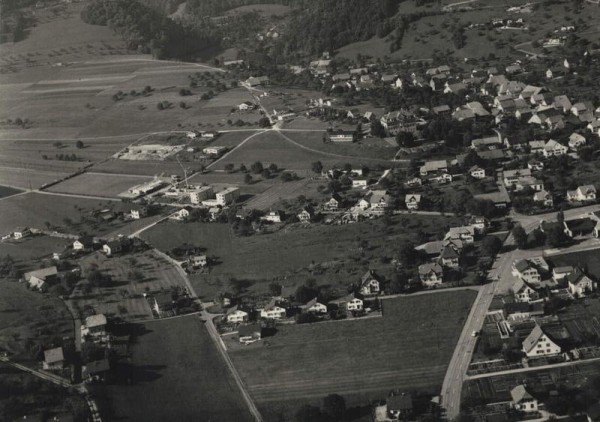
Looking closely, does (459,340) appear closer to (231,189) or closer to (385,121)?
(231,189)

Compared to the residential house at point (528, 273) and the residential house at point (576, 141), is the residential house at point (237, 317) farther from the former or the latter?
the residential house at point (576, 141)

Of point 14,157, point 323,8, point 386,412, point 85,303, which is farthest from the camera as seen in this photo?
point 323,8

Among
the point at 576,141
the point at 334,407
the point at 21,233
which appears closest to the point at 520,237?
the point at 334,407

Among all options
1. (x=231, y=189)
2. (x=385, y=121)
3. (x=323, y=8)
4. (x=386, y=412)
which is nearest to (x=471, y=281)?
(x=386, y=412)

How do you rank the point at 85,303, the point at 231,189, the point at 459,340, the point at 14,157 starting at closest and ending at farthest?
the point at 459,340 → the point at 85,303 → the point at 231,189 → the point at 14,157

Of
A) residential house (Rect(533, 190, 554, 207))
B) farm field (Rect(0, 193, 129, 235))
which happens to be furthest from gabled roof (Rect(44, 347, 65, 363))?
residential house (Rect(533, 190, 554, 207))

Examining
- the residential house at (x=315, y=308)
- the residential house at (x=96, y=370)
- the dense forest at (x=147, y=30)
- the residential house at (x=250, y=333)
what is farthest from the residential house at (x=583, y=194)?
the dense forest at (x=147, y=30)
